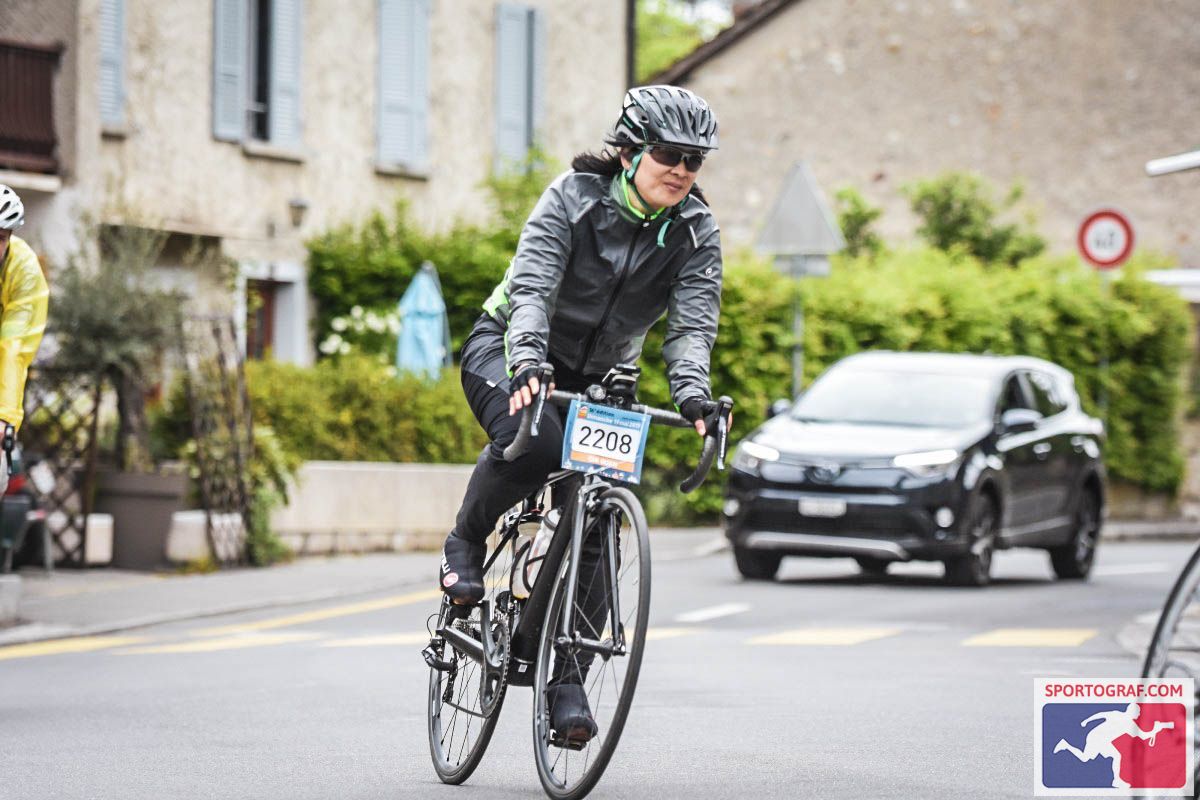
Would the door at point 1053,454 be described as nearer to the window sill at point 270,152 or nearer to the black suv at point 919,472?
the black suv at point 919,472

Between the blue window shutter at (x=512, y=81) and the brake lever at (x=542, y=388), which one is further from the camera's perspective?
the blue window shutter at (x=512, y=81)

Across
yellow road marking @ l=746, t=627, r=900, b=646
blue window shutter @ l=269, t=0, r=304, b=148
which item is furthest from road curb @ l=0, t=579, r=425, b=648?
blue window shutter @ l=269, t=0, r=304, b=148

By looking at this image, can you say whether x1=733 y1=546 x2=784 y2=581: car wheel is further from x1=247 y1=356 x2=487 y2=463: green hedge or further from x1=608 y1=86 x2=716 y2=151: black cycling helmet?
x1=608 y1=86 x2=716 y2=151: black cycling helmet

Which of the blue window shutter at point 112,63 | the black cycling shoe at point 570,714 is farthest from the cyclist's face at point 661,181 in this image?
the blue window shutter at point 112,63

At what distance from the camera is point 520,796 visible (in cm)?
643

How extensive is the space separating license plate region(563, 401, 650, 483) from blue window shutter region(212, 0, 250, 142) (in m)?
18.0

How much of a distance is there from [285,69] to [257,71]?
0.31 m

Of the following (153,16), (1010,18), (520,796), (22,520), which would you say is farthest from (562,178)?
(1010,18)

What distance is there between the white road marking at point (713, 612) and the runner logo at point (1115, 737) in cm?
662

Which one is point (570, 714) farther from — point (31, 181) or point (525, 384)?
point (31, 181)

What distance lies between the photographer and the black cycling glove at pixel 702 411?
605 centimetres

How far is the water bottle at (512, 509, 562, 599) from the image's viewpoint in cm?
639

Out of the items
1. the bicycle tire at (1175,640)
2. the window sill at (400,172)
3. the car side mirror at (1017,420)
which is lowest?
the bicycle tire at (1175,640)

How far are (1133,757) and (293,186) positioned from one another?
20859 millimetres
